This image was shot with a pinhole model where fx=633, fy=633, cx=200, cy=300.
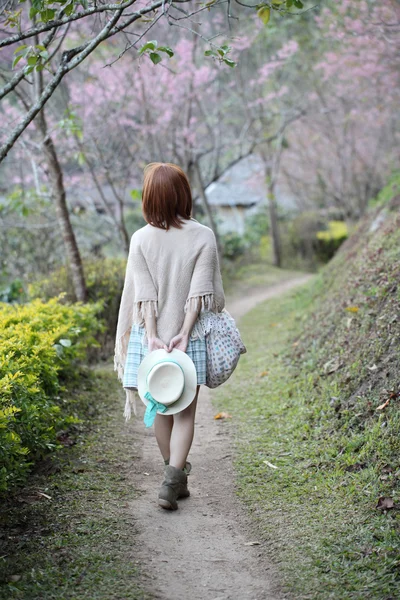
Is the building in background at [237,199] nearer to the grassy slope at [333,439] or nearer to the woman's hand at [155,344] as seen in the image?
the grassy slope at [333,439]

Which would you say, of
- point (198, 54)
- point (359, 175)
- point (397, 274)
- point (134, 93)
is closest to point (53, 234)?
point (134, 93)

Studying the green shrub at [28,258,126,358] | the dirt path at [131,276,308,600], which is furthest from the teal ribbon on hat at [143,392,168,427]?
the green shrub at [28,258,126,358]

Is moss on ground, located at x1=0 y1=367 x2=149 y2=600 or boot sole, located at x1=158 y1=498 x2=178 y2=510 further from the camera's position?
boot sole, located at x1=158 y1=498 x2=178 y2=510

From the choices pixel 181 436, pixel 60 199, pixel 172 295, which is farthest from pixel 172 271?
pixel 60 199

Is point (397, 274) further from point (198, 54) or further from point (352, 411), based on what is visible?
point (198, 54)

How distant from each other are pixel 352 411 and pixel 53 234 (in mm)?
9581

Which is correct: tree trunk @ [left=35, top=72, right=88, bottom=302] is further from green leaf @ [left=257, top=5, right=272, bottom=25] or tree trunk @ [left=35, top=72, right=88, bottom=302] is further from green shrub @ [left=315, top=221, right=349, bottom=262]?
green shrub @ [left=315, top=221, right=349, bottom=262]

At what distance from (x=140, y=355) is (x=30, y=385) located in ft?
2.51

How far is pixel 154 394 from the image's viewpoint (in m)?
3.60

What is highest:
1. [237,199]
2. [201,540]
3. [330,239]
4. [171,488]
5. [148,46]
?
[148,46]

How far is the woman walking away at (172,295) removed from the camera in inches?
145

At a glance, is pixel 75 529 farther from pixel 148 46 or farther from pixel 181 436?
pixel 148 46

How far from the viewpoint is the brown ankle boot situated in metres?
3.70

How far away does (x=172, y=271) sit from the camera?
149 inches
